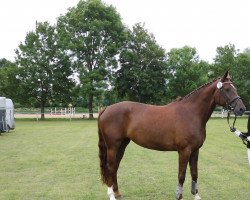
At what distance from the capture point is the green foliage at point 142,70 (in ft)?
175

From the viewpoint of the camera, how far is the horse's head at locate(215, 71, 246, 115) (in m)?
7.45

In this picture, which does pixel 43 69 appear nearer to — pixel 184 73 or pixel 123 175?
pixel 184 73

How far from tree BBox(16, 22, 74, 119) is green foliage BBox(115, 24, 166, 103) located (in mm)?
7629

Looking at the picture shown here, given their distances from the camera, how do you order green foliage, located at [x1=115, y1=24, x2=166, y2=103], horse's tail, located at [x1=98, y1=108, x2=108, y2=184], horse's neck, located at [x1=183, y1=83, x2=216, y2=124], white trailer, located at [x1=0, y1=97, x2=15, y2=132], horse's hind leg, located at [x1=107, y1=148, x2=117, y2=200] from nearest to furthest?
1. horse's neck, located at [x1=183, y1=83, x2=216, y2=124]
2. horse's hind leg, located at [x1=107, y1=148, x2=117, y2=200]
3. horse's tail, located at [x1=98, y1=108, x2=108, y2=184]
4. white trailer, located at [x1=0, y1=97, x2=15, y2=132]
5. green foliage, located at [x1=115, y1=24, x2=166, y2=103]

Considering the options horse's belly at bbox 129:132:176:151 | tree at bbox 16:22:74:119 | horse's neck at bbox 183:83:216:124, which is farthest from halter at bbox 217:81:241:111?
tree at bbox 16:22:74:119

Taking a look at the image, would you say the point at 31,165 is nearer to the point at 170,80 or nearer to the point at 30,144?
the point at 30,144

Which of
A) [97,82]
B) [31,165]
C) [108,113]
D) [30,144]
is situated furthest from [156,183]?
[97,82]

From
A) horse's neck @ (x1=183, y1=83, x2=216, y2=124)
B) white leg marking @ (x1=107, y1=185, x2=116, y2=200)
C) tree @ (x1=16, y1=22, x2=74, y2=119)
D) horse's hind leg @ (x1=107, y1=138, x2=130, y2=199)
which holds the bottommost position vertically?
white leg marking @ (x1=107, y1=185, x2=116, y2=200)

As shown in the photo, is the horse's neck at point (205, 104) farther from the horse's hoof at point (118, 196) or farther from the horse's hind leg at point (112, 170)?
the horse's hoof at point (118, 196)

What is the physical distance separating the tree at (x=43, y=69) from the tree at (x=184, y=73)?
16288 millimetres

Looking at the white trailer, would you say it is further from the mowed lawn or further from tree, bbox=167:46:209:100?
tree, bbox=167:46:209:100

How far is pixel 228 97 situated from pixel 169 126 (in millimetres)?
1292

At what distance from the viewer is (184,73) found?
58812 mm

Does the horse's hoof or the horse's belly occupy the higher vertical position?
the horse's belly
